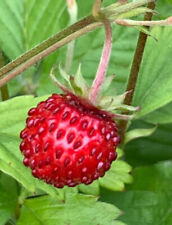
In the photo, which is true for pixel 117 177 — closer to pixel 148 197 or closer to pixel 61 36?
pixel 148 197

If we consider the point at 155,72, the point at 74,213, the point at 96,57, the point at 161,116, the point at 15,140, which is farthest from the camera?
the point at 96,57

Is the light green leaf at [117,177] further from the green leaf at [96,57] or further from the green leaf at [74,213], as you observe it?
the green leaf at [96,57]

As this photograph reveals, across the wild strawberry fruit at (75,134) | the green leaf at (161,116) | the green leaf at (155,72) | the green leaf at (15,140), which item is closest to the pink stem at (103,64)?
the wild strawberry fruit at (75,134)

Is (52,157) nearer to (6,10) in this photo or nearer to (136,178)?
(136,178)

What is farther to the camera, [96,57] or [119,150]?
[96,57]

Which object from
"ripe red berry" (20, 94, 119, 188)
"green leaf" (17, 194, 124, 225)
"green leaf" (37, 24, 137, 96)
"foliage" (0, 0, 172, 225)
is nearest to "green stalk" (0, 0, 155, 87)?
"ripe red berry" (20, 94, 119, 188)

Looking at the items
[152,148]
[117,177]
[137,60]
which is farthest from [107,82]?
[152,148]

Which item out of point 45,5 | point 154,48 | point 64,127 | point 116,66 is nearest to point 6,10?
point 45,5
